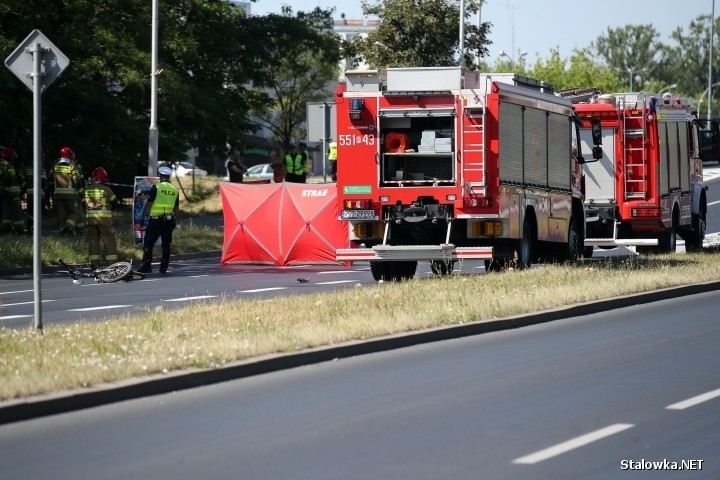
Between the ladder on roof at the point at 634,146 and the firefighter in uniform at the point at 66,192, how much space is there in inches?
455

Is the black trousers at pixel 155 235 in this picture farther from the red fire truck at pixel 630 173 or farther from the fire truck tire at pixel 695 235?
the fire truck tire at pixel 695 235

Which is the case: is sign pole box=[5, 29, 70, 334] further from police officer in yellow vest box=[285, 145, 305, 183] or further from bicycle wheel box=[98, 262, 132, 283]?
police officer in yellow vest box=[285, 145, 305, 183]

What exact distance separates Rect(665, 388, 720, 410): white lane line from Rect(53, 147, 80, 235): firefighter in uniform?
22220mm

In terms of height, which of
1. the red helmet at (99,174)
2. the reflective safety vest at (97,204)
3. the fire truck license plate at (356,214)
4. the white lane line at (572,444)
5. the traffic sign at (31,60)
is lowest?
the white lane line at (572,444)

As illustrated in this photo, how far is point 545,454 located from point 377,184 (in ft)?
45.5

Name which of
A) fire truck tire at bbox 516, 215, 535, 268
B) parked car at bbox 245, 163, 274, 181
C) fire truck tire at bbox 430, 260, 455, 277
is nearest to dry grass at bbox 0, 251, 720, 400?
fire truck tire at bbox 430, 260, 455, 277

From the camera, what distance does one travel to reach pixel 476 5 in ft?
161

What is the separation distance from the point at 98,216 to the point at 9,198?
699cm

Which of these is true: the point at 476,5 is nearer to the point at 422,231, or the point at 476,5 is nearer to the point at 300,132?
the point at 422,231

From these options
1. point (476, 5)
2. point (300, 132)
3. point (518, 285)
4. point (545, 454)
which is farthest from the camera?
point (300, 132)

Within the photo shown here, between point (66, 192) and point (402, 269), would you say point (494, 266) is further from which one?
point (66, 192)

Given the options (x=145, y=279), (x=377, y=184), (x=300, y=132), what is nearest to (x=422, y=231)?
(x=377, y=184)

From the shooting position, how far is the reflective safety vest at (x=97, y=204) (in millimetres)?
26250

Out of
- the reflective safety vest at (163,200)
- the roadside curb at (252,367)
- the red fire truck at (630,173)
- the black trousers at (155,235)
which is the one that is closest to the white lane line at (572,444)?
the roadside curb at (252,367)
